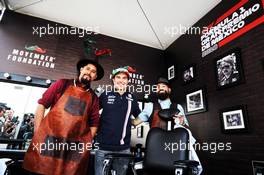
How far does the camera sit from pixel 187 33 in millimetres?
3639

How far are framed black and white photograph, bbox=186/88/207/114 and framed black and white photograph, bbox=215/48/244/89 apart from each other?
0.35m

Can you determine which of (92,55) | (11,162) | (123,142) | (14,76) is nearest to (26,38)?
(14,76)

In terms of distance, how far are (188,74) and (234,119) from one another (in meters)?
1.20

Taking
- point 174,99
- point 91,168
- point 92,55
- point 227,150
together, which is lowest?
point 91,168

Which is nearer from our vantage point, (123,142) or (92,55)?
(123,142)

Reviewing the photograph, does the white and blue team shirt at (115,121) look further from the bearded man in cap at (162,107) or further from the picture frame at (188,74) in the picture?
the picture frame at (188,74)

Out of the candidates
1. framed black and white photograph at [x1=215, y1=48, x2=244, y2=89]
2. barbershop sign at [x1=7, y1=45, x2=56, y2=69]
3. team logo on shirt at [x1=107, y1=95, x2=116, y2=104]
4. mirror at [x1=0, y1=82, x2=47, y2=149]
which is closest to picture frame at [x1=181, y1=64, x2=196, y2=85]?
framed black and white photograph at [x1=215, y1=48, x2=244, y2=89]

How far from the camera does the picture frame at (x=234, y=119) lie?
2.24m

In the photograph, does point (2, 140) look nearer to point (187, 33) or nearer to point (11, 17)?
point (11, 17)

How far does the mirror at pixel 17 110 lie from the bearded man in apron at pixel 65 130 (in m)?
1.37

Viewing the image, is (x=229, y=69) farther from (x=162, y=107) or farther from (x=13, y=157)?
(x=13, y=157)

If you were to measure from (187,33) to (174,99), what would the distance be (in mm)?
1294

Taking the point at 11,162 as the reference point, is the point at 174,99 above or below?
above

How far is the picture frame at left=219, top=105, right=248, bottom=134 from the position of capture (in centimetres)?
224
